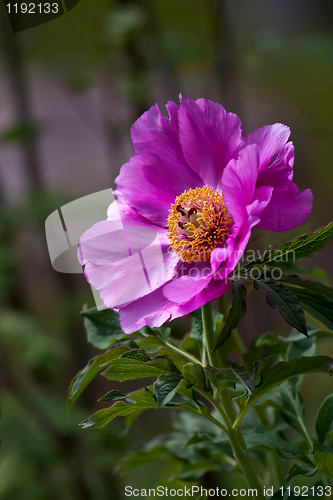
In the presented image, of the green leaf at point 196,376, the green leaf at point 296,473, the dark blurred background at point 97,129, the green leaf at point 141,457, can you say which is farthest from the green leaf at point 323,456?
the dark blurred background at point 97,129

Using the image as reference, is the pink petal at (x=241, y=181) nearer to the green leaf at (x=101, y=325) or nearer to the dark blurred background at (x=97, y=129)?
the green leaf at (x=101, y=325)

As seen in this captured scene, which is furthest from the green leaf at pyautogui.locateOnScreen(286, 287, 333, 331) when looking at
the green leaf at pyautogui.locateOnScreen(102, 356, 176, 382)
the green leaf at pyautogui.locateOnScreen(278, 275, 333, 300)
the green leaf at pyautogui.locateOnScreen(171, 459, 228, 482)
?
the green leaf at pyautogui.locateOnScreen(171, 459, 228, 482)

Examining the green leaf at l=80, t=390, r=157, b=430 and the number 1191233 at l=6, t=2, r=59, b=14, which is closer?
the green leaf at l=80, t=390, r=157, b=430

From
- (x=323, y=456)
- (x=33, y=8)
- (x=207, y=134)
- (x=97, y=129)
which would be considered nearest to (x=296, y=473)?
(x=323, y=456)

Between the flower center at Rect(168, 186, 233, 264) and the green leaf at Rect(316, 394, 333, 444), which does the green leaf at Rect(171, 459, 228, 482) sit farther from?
the flower center at Rect(168, 186, 233, 264)

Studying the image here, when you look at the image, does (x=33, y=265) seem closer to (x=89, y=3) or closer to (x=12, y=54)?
(x=12, y=54)
